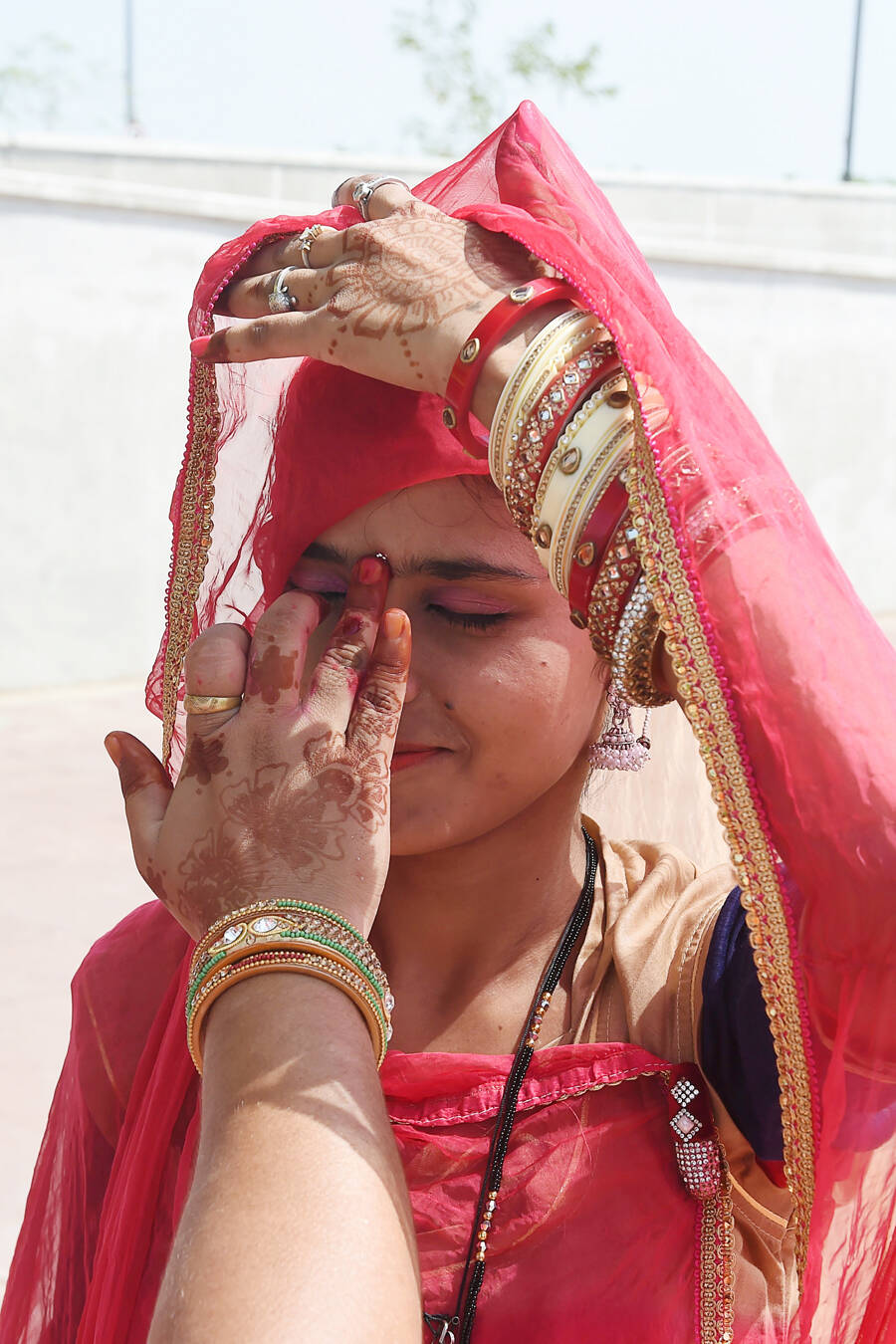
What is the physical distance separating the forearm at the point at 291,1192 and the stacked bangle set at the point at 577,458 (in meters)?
0.38

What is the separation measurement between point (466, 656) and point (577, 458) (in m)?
0.39

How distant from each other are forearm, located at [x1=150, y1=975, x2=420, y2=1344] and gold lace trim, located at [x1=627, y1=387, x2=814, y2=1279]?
1.09 ft

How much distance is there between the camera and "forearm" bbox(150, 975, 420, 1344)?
0.98 m

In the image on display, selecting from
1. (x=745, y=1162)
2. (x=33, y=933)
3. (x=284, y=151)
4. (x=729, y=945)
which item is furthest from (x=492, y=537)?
(x=284, y=151)

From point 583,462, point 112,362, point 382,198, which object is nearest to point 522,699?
point 583,462

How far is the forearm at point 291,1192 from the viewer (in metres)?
0.98

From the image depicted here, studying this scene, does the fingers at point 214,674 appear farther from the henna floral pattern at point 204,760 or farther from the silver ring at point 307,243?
the silver ring at point 307,243

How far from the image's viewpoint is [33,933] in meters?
5.05

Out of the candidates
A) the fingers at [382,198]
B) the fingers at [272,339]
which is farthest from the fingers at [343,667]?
the fingers at [382,198]

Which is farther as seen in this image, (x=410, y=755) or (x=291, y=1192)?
(x=410, y=755)

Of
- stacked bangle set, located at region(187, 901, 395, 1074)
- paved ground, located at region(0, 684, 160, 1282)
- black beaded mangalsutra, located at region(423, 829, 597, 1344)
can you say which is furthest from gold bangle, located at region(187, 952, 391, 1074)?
paved ground, located at region(0, 684, 160, 1282)

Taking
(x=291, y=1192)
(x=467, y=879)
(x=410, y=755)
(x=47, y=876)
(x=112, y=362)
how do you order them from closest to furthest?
(x=291, y=1192), (x=410, y=755), (x=467, y=879), (x=47, y=876), (x=112, y=362)

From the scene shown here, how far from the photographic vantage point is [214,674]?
122cm

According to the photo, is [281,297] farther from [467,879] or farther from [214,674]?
[467,879]
